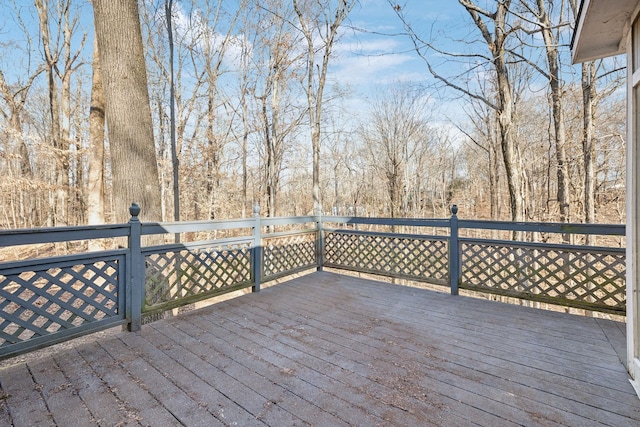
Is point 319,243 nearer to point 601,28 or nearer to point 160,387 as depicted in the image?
point 160,387

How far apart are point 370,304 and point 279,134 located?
383 inches

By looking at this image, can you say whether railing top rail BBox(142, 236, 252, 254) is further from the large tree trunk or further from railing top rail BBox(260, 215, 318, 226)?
the large tree trunk

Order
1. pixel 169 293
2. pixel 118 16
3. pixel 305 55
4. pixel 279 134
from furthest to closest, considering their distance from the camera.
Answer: pixel 279 134, pixel 305 55, pixel 118 16, pixel 169 293

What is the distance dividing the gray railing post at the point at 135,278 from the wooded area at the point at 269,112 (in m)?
0.89

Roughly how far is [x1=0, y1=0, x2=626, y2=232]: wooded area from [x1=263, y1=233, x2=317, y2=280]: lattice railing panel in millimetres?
1491

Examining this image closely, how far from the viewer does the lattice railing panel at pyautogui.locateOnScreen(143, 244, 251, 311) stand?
3206mm

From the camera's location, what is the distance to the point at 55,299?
2.48 m

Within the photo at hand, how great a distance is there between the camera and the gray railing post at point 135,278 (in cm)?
295

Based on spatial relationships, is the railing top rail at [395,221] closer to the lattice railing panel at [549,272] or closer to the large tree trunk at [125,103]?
the lattice railing panel at [549,272]

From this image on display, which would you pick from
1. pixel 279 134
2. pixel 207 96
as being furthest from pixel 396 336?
pixel 207 96

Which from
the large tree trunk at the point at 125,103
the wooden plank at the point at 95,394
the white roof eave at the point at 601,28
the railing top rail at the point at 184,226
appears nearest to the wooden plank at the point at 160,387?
the wooden plank at the point at 95,394

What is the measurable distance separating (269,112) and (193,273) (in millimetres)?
9601

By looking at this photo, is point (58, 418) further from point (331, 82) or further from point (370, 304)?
point (331, 82)

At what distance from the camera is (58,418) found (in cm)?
174
